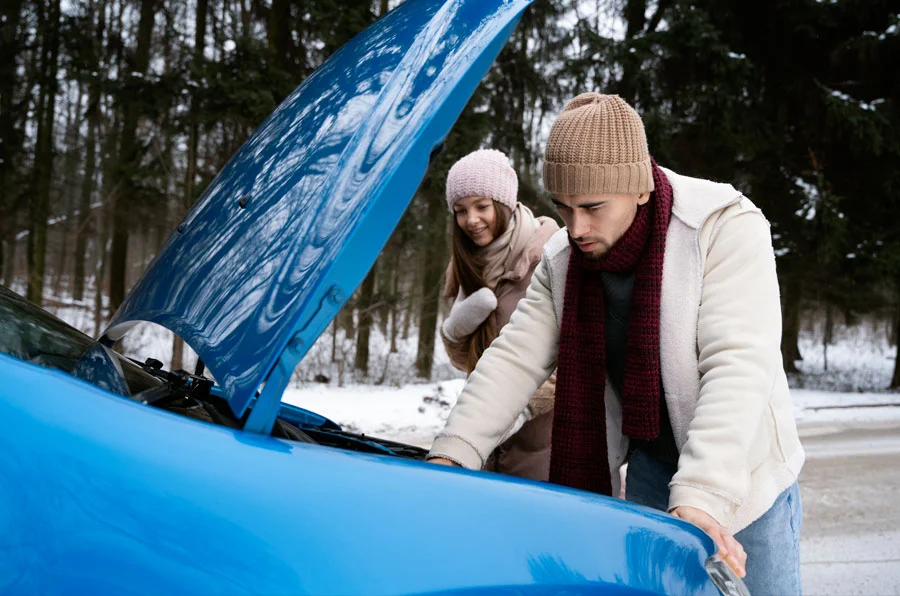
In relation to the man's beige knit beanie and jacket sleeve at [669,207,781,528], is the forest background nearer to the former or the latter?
the man's beige knit beanie

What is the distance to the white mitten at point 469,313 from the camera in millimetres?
3278

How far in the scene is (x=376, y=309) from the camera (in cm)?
1170

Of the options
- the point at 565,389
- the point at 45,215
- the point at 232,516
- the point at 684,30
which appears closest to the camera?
the point at 232,516

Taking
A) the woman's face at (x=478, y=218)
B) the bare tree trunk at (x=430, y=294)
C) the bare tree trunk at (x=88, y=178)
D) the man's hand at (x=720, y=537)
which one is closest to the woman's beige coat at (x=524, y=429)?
the woman's face at (x=478, y=218)

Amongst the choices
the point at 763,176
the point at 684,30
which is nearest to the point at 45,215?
the point at 684,30

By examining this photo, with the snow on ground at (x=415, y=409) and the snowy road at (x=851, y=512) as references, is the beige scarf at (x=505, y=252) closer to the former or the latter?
the snowy road at (x=851, y=512)

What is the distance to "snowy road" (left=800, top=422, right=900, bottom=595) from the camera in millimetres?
3678

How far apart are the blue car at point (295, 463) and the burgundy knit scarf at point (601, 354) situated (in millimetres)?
428

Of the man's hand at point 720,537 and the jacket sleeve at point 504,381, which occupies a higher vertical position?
the jacket sleeve at point 504,381

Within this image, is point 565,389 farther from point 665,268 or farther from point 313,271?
point 313,271

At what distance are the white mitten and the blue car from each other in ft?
5.77

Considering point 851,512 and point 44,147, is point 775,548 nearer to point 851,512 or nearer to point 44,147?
point 851,512

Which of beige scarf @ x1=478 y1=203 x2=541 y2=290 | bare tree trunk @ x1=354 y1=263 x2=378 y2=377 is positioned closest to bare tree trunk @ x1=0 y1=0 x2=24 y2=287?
bare tree trunk @ x1=354 y1=263 x2=378 y2=377

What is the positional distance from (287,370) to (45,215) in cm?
1389
